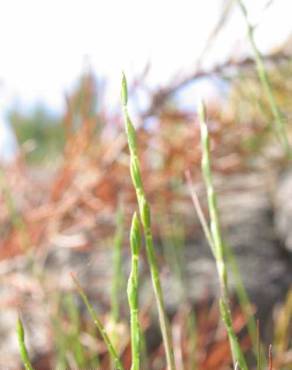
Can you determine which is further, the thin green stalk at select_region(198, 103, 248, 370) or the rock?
the rock

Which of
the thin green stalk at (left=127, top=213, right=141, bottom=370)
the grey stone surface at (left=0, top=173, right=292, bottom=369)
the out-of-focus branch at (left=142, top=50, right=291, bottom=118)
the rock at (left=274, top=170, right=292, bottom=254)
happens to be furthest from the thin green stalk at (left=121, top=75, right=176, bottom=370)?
the rock at (left=274, top=170, right=292, bottom=254)

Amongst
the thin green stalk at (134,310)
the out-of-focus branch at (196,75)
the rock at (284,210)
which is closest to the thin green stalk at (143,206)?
the thin green stalk at (134,310)

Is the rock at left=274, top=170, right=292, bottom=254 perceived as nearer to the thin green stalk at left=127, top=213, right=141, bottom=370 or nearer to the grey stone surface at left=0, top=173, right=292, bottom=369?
the grey stone surface at left=0, top=173, right=292, bottom=369

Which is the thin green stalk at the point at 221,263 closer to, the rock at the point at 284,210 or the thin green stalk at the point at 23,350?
the thin green stalk at the point at 23,350

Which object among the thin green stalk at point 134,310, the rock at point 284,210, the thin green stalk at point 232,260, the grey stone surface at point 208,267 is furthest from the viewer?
the rock at point 284,210

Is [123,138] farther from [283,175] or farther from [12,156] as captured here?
[283,175]

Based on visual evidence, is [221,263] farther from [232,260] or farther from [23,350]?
[232,260]

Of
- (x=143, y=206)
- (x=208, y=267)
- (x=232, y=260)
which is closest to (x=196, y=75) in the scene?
(x=232, y=260)

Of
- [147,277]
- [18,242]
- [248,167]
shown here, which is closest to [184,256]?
[147,277]

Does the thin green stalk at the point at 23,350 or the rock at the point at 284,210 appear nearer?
the thin green stalk at the point at 23,350

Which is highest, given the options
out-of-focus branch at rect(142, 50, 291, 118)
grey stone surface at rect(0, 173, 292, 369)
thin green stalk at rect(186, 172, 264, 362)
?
out-of-focus branch at rect(142, 50, 291, 118)

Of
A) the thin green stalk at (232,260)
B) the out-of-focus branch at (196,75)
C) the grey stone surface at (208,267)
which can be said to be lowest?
the grey stone surface at (208,267)
